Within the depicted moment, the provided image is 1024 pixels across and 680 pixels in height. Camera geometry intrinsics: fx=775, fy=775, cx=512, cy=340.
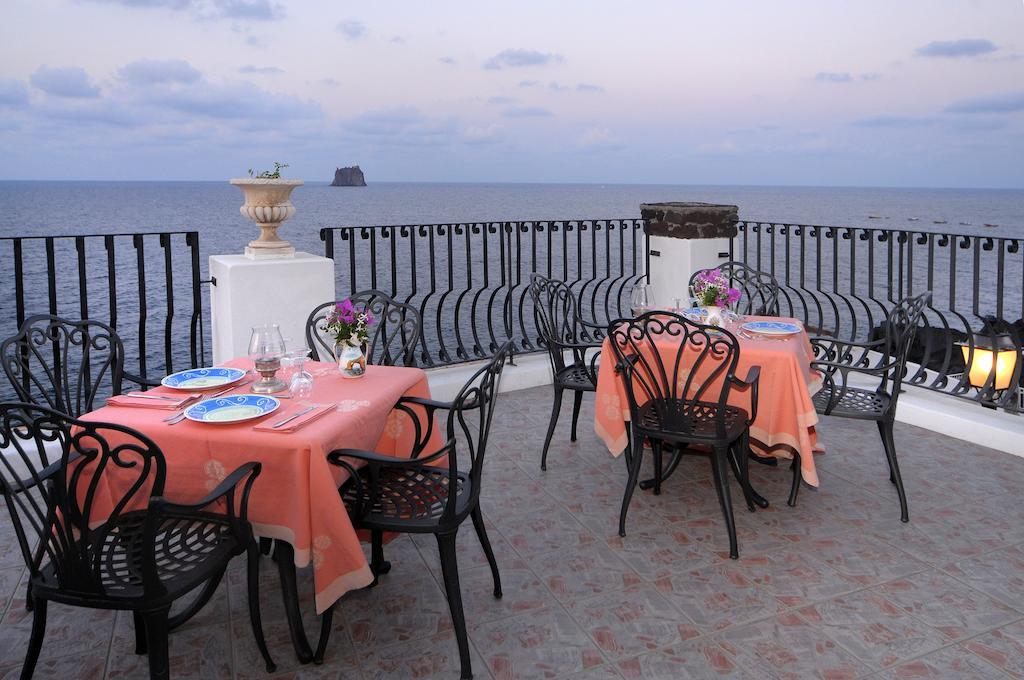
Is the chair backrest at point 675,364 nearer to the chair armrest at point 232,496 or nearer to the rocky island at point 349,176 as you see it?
the chair armrest at point 232,496

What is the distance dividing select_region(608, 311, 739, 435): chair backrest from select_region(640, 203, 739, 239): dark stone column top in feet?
7.39

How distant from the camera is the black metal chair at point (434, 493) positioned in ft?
7.40

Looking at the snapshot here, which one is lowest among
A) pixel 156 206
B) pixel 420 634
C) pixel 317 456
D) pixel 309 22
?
pixel 420 634

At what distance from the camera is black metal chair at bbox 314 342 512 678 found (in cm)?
226

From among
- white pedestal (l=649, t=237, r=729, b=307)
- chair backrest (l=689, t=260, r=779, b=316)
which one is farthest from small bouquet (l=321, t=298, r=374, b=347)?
white pedestal (l=649, t=237, r=729, b=307)

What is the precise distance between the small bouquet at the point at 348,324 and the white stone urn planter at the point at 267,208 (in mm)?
1772

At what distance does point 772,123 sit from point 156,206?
4260 centimetres

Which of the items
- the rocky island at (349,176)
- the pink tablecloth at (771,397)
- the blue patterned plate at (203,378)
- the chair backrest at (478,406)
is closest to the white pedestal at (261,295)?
the blue patterned plate at (203,378)

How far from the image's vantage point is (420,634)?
2.51 metres

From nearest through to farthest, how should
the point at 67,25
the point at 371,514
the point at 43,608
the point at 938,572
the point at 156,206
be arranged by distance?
the point at 43,608, the point at 371,514, the point at 938,572, the point at 67,25, the point at 156,206

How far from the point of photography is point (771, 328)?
12.2 ft

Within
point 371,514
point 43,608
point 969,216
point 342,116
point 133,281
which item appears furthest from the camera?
point 969,216

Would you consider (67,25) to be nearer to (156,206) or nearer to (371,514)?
(156,206)

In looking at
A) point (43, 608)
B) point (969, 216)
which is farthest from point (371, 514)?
point (969, 216)
